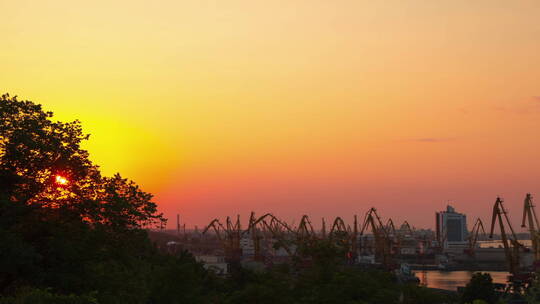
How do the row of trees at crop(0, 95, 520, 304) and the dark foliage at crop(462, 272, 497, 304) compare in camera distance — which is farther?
the dark foliage at crop(462, 272, 497, 304)

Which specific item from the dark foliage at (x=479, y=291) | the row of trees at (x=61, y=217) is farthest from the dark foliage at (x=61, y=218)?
the dark foliage at (x=479, y=291)

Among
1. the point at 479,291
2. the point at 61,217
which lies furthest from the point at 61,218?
the point at 479,291

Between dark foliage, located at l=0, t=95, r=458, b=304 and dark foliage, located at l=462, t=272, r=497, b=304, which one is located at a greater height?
dark foliage, located at l=0, t=95, r=458, b=304

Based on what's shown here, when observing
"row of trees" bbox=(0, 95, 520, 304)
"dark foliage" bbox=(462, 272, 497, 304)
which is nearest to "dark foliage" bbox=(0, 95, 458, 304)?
"row of trees" bbox=(0, 95, 520, 304)

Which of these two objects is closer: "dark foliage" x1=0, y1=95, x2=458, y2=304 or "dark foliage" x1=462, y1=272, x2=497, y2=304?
"dark foliage" x1=0, y1=95, x2=458, y2=304

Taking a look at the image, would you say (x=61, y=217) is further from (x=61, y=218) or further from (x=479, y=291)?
(x=479, y=291)

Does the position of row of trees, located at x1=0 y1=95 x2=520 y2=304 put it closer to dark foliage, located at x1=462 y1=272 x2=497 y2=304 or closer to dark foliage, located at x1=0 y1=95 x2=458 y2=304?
dark foliage, located at x1=0 y1=95 x2=458 y2=304

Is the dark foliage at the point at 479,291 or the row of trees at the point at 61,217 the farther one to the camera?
the dark foliage at the point at 479,291

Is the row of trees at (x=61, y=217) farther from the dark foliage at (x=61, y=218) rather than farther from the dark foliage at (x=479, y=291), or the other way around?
the dark foliage at (x=479, y=291)

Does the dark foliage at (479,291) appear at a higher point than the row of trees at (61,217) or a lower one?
lower

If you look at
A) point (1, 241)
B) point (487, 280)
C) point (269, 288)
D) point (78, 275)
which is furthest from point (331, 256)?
point (1, 241)

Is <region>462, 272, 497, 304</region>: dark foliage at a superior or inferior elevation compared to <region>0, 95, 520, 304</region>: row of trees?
inferior
